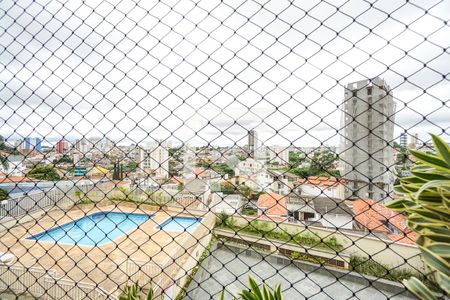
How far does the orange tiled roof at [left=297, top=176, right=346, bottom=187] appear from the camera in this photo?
90 centimetres

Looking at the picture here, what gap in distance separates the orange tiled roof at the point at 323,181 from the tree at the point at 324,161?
66 mm

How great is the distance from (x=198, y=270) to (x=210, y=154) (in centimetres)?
553

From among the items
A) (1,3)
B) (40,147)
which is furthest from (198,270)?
(1,3)

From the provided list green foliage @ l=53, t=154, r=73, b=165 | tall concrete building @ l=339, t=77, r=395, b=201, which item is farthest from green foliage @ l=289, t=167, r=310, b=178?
green foliage @ l=53, t=154, r=73, b=165

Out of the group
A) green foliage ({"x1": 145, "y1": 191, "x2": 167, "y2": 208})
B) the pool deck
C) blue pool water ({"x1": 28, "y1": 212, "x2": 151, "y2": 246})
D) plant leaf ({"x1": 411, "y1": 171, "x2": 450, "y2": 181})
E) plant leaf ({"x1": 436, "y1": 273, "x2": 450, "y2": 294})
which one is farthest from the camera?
blue pool water ({"x1": 28, "y1": 212, "x2": 151, "y2": 246})

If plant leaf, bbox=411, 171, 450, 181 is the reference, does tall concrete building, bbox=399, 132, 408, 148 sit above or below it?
above

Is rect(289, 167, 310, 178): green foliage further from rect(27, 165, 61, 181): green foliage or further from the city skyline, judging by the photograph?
rect(27, 165, 61, 181): green foliage

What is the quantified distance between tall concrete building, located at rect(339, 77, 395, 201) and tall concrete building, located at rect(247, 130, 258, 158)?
0.91 ft

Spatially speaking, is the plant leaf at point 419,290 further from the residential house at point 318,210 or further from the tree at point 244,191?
the tree at point 244,191

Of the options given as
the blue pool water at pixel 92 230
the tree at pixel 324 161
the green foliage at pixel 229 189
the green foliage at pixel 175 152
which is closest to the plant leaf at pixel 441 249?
the tree at pixel 324 161

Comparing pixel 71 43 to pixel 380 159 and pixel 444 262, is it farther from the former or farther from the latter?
pixel 444 262

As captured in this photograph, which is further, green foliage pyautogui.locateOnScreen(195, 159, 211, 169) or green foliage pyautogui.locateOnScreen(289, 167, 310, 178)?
green foliage pyautogui.locateOnScreen(195, 159, 211, 169)

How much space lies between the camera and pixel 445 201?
1.66ft

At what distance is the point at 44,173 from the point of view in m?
1.47
